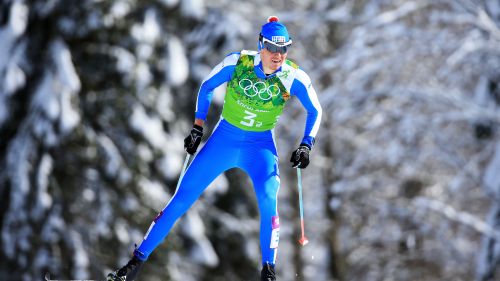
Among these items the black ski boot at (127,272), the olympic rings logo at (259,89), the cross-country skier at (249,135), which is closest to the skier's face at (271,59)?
the cross-country skier at (249,135)

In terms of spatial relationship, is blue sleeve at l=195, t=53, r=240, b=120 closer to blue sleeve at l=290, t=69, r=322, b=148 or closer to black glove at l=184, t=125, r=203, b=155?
black glove at l=184, t=125, r=203, b=155

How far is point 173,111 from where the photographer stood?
15398mm

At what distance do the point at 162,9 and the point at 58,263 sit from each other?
443cm

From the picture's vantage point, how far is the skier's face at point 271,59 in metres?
5.84

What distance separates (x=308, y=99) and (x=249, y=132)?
1.53ft

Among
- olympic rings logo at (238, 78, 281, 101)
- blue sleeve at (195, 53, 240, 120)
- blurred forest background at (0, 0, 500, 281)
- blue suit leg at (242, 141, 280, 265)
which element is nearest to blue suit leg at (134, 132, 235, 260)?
blue suit leg at (242, 141, 280, 265)

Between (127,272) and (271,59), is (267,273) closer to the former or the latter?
(127,272)

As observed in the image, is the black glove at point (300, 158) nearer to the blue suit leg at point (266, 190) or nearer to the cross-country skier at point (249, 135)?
the cross-country skier at point (249, 135)

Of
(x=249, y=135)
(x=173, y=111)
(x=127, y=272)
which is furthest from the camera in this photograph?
(x=173, y=111)

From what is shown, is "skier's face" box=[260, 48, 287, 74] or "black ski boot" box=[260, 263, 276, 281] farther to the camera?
"black ski boot" box=[260, 263, 276, 281]

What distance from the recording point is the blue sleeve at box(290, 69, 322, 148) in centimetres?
604

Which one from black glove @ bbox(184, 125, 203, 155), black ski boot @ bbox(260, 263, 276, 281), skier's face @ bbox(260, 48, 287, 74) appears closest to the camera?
skier's face @ bbox(260, 48, 287, 74)

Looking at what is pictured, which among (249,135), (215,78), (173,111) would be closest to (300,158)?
(249,135)

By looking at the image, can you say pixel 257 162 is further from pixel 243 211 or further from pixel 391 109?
pixel 243 211
